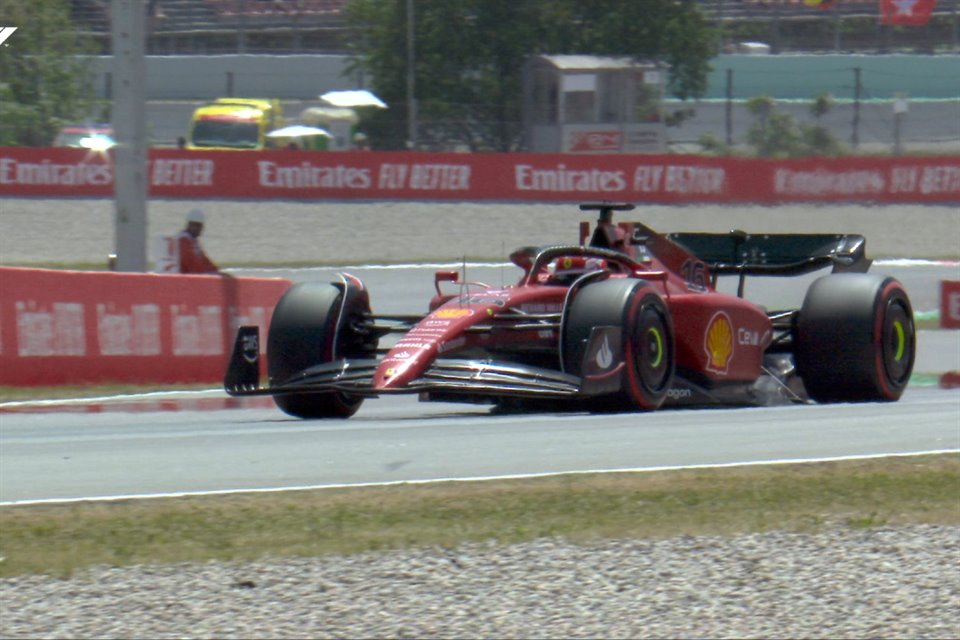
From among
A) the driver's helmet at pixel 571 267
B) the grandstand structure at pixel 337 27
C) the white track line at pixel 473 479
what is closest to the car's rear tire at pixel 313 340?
the driver's helmet at pixel 571 267

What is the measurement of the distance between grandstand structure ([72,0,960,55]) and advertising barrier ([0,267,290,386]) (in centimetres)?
3206

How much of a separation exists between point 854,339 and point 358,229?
57.9 ft

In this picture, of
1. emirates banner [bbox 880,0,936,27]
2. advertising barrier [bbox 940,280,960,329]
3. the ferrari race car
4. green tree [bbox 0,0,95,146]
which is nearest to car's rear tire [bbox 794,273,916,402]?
the ferrari race car

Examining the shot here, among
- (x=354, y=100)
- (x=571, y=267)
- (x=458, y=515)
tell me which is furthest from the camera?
(x=354, y=100)

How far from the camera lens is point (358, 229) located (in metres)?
27.8

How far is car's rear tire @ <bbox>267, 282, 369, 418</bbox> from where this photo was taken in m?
9.94

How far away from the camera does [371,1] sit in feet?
149

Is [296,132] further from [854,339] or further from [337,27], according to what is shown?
[854,339]

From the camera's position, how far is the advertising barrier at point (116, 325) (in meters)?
12.2

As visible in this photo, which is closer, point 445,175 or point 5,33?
point 445,175

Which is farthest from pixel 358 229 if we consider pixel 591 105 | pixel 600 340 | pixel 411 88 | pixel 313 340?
pixel 600 340

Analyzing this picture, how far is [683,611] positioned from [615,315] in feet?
14.1

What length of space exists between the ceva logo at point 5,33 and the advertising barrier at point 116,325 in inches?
933

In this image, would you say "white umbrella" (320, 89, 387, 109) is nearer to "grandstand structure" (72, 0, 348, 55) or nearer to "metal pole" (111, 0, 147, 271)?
"grandstand structure" (72, 0, 348, 55)
